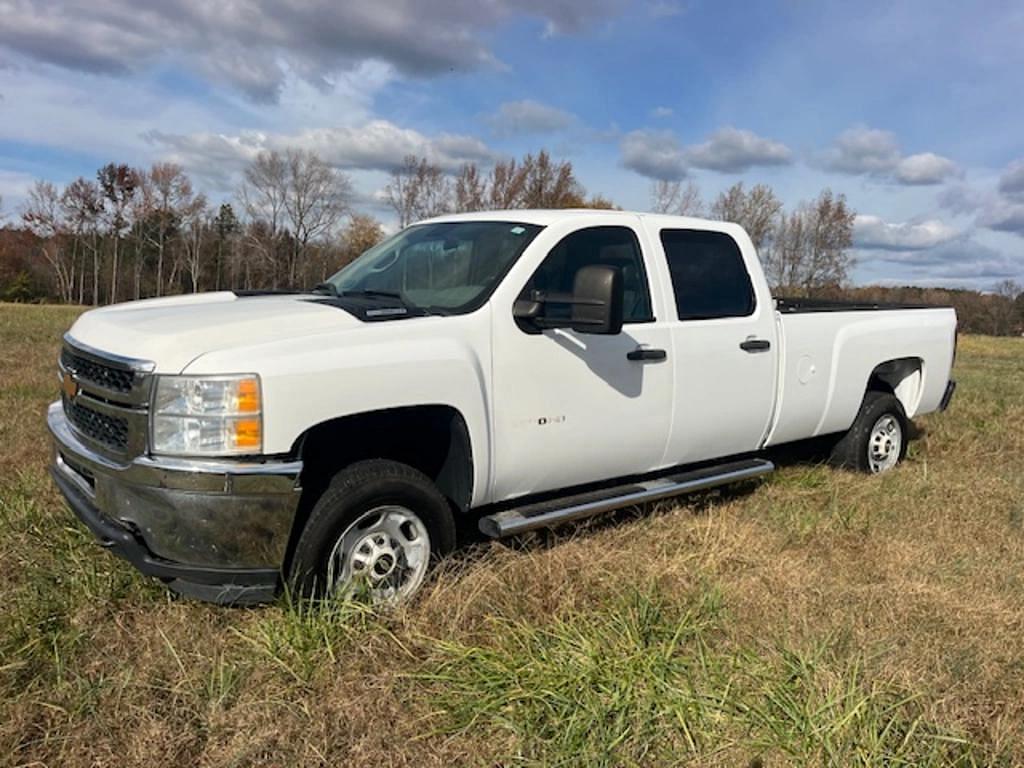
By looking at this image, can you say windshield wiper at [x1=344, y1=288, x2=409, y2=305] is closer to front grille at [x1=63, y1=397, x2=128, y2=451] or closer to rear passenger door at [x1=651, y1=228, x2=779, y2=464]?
front grille at [x1=63, y1=397, x2=128, y2=451]

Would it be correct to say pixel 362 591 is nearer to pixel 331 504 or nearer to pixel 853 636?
pixel 331 504

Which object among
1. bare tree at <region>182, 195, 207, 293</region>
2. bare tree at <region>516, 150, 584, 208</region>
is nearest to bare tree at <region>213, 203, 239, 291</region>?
bare tree at <region>182, 195, 207, 293</region>

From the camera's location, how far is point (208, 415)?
302cm

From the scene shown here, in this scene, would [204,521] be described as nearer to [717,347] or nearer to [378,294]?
[378,294]

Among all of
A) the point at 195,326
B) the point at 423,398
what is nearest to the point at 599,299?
the point at 423,398

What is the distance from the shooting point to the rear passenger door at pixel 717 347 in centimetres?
466

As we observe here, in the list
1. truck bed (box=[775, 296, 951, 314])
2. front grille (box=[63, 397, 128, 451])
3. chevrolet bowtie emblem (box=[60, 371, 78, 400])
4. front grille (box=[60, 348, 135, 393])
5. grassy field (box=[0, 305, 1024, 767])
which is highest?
truck bed (box=[775, 296, 951, 314])

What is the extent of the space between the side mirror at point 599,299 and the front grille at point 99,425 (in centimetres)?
204

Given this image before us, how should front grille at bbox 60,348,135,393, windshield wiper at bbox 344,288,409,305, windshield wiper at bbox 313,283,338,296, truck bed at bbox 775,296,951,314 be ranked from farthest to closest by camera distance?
truck bed at bbox 775,296,951,314 → windshield wiper at bbox 313,283,338,296 → windshield wiper at bbox 344,288,409,305 → front grille at bbox 60,348,135,393

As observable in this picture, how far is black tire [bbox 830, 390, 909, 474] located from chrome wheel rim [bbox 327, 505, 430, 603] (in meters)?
4.08

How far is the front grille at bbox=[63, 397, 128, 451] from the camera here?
3244mm

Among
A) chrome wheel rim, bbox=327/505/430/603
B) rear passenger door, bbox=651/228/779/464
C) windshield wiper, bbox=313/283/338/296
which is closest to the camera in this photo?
chrome wheel rim, bbox=327/505/430/603

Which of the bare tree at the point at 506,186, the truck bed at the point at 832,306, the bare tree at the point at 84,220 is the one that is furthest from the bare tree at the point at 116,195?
the truck bed at the point at 832,306

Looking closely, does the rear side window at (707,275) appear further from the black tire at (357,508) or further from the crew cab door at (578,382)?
the black tire at (357,508)
